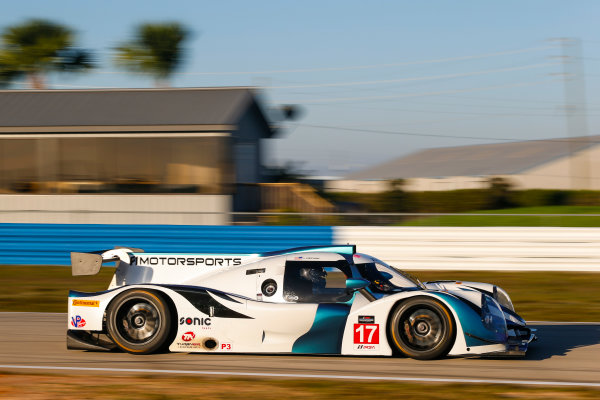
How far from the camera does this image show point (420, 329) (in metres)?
6.93

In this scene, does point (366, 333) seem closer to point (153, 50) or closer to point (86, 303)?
point (86, 303)

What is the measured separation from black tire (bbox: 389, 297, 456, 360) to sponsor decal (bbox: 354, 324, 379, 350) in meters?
0.15

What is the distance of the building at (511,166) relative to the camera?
43.9 metres

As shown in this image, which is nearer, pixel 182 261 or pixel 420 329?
pixel 420 329

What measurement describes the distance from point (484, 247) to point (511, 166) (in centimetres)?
3473

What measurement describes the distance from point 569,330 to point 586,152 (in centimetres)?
3960

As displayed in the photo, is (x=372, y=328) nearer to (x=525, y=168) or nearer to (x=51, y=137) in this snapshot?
(x=51, y=137)

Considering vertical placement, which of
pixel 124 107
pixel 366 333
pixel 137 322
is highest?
pixel 124 107

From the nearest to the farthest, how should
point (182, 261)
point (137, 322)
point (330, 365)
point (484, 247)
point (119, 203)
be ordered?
1. point (330, 365)
2. point (137, 322)
3. point (182, 261)
4. point (484, 247)
5. point (119, 203)

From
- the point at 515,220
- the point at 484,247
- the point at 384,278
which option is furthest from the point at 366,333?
the point at 515,220

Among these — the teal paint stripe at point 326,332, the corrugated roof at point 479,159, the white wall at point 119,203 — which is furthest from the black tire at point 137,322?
the corrugated roof at point 479,159

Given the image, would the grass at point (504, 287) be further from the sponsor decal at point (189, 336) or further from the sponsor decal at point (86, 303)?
the sponsor decal at point (189, 336)

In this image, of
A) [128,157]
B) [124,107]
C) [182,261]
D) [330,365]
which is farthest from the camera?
[124,107]

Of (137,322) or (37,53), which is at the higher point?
(37,53)
